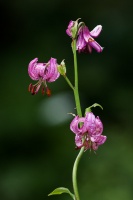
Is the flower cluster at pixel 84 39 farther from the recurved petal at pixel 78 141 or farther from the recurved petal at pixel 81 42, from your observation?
the recurved petal at pixel 78 141

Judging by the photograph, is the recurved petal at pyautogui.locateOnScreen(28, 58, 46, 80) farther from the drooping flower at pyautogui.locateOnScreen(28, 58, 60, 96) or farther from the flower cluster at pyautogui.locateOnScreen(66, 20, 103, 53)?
the flower cluster at pyautogui.locateOnScreen(66, 20, 103, 53)

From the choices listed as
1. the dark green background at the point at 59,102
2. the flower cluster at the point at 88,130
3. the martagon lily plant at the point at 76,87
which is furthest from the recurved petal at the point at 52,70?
the dark green background at the point at 59,102

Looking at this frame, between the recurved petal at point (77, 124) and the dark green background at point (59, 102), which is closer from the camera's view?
the recurved petal at point (77, 124)

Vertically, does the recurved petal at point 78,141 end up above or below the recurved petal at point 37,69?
below

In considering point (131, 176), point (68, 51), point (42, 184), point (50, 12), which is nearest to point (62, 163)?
point (42, 184)

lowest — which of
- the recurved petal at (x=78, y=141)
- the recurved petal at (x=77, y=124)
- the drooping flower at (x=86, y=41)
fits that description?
the recurved petal at (x=78, y=141)

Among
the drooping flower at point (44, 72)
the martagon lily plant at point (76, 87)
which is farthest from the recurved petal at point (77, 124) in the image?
the drooping flower at point (44, 72)

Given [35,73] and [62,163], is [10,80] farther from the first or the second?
[35,73]

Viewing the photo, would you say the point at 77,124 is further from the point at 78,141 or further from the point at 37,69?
the point at 37,69
